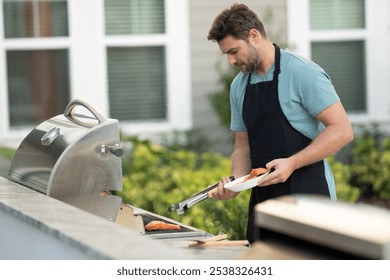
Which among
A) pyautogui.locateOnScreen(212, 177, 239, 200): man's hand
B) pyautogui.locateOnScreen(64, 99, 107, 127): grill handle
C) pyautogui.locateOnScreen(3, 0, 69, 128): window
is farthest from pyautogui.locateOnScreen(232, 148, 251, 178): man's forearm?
pyautogui.locateOnScreen(3, 0, 69, 128): window

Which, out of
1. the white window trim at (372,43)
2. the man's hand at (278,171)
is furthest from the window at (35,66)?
the man's hand at (278,171)

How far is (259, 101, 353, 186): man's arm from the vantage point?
353 cm

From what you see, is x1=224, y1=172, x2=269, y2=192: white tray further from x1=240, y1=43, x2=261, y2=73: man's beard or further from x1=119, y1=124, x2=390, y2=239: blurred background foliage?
x1=119, y1=124, x2=390, y2=239: blurred background foliage

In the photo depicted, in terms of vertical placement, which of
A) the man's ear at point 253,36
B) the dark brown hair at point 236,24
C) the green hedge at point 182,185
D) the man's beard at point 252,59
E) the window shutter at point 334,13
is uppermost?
the window shutter at point 334,13

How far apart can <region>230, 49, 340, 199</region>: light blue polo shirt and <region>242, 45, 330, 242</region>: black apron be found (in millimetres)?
23

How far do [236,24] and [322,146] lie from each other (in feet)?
1.80

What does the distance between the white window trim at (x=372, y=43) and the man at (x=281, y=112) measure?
222 inches

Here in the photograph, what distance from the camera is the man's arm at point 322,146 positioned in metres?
3.53

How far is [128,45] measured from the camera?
8.92 m

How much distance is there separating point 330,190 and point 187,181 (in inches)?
119

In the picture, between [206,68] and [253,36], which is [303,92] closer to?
[253,36]

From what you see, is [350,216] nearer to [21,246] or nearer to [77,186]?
[21,246]

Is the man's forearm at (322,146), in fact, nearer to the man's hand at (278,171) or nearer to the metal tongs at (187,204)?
the man's hand at (278,171)

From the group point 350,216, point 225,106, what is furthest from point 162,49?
point 350,216
